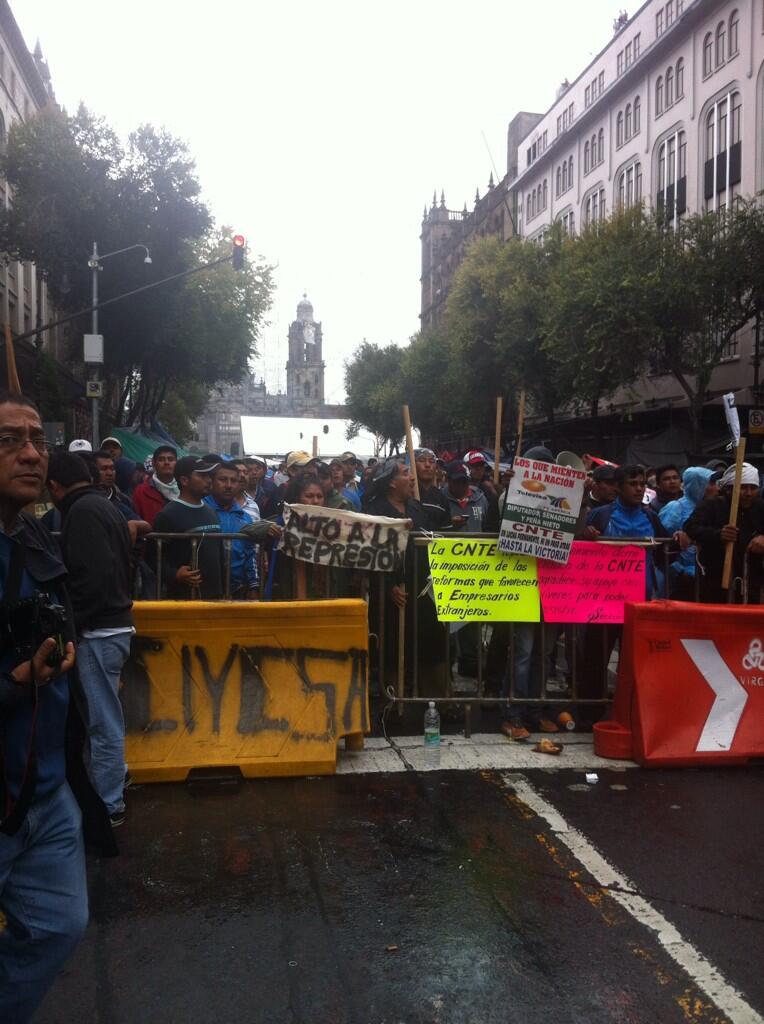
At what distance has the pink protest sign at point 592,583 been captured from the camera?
651 centimetres

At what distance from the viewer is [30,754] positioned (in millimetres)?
2334

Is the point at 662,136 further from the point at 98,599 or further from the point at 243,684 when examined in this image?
the point at 98,599

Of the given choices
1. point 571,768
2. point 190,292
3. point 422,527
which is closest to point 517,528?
point 422,527

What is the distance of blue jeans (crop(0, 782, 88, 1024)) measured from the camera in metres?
2.38

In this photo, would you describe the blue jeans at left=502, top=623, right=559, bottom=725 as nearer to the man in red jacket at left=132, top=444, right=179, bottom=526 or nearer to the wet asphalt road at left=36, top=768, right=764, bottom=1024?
the wet asphalt road at left=36, top=768, right=764, bottom=1024

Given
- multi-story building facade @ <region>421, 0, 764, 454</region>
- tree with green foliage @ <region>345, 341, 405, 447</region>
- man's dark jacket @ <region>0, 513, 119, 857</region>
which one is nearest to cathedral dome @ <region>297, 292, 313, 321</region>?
tree with green foliage @ <region>345, 341, 405, 447</region>

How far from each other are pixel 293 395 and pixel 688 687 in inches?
5259

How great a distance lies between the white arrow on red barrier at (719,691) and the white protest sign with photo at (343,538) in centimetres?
202

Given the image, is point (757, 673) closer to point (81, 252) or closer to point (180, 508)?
point (180, 508)

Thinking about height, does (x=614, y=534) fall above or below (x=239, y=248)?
below

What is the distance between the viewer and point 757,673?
5992 mm

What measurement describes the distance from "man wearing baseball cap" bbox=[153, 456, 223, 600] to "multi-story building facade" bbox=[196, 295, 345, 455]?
127 metres

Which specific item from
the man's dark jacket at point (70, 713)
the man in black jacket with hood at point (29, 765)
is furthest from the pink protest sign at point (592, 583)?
the man in black jacket with hood at point (29, 765)

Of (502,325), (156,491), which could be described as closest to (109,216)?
(502,325)
